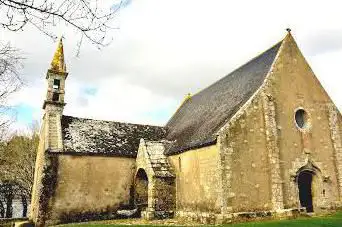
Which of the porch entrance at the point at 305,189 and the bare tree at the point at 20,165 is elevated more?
the bare tree at the point at 20,165

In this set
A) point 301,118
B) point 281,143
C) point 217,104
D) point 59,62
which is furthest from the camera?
point 59,62

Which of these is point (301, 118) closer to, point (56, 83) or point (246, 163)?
point (246, 163)

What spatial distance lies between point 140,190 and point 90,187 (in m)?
3.49

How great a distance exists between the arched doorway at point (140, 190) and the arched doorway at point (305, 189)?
10138mm

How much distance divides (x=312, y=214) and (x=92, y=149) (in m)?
14.1

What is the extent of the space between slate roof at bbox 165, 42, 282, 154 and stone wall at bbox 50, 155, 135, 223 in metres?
3.97

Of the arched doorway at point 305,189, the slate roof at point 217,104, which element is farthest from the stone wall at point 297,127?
the slate roof at point 217,104

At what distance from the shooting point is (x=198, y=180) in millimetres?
18875

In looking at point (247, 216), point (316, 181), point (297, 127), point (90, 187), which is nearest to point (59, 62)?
point (90, 187)

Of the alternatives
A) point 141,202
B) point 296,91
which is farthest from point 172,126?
point 296,91

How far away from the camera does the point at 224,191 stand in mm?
16219

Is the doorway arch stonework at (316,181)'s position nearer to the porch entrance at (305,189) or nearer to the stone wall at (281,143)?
the stone wall at (281,143)

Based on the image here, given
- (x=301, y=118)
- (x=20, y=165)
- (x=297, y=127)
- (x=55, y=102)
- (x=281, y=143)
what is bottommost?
(x=20, y=165)

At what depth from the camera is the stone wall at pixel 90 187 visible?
21.0 m
